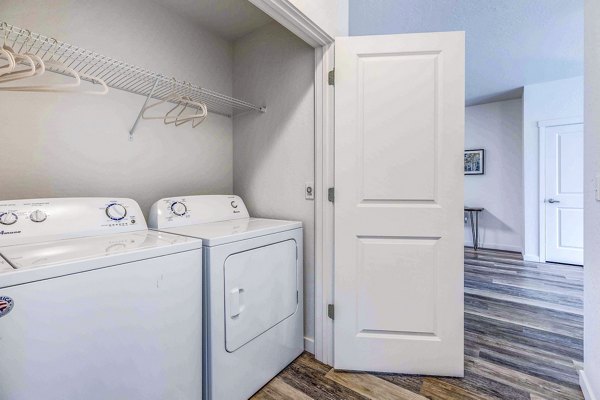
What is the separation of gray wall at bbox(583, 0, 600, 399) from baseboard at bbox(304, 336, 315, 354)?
→ 133 cm

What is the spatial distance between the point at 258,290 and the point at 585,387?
5.44ft

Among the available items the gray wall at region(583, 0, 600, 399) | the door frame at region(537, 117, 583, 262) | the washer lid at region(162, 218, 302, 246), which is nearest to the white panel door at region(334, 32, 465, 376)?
the washer lid at region(162, 218, 302, 246)

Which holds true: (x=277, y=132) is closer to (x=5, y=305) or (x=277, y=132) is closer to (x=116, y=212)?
(x=116, y=212)

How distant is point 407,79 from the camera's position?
5.07ft

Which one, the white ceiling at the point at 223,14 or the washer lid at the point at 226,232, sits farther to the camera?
the white ceiling at the point at 223,14

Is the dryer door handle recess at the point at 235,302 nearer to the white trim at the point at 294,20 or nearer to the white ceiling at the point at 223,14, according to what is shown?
the white trim at the point at 294,20

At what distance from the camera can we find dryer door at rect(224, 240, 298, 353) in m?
1.32

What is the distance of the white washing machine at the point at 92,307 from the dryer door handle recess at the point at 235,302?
15cm

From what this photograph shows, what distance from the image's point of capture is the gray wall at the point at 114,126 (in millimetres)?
1362

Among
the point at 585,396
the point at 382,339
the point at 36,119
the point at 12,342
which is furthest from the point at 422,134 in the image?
the point at 36,119

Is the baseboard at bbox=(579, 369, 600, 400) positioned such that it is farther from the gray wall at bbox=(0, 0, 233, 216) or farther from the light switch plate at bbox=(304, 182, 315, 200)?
the gray wall at bbox=(0, 0, 233, 216)

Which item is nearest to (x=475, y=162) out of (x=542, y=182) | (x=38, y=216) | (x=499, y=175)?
(x=499, y=175)

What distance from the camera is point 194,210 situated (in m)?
1.74

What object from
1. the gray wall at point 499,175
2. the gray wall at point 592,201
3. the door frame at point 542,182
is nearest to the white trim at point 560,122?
the door frame at point 542,182
